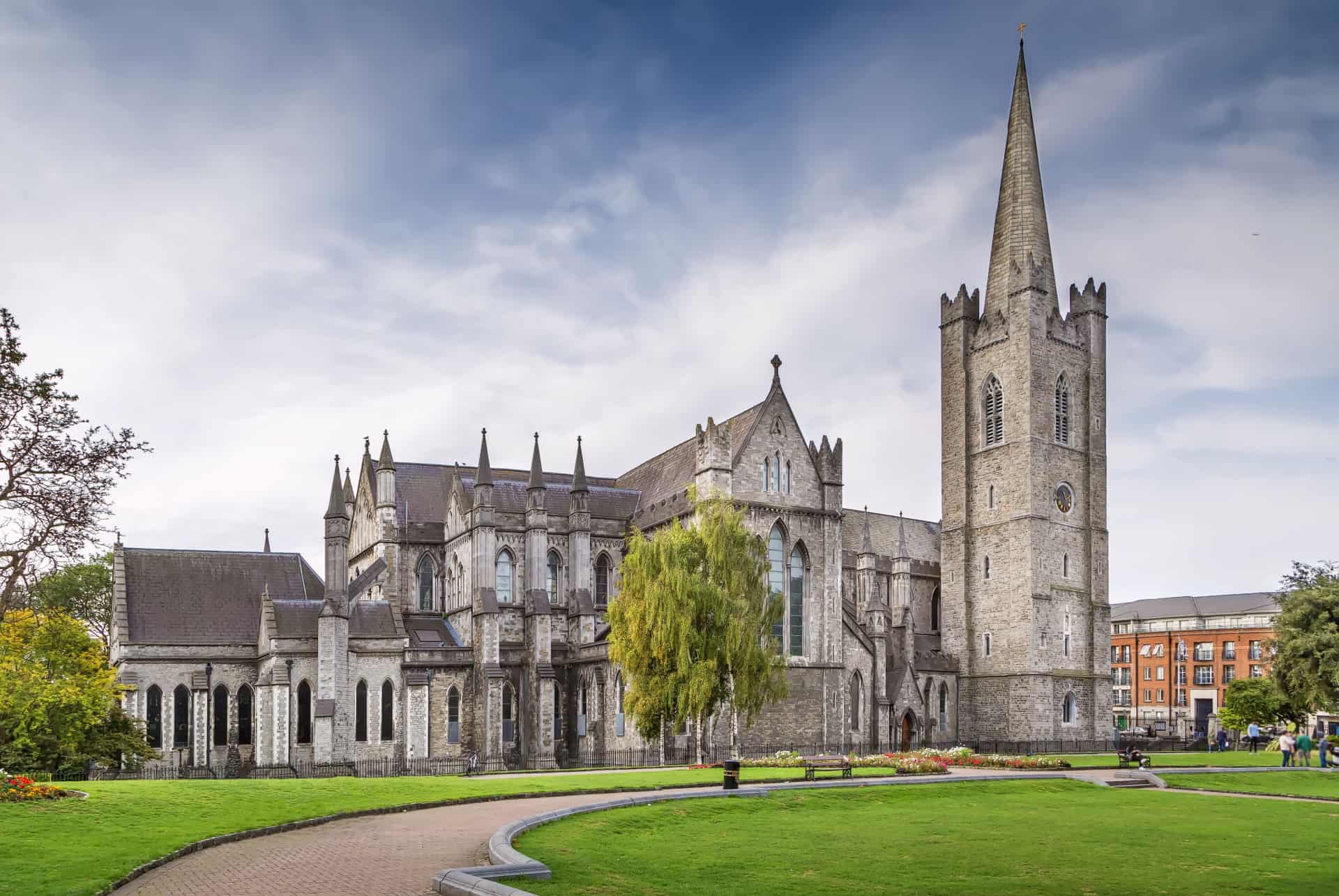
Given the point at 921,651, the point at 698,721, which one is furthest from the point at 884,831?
the point at 921,651

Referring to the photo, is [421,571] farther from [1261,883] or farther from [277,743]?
[1261,883]

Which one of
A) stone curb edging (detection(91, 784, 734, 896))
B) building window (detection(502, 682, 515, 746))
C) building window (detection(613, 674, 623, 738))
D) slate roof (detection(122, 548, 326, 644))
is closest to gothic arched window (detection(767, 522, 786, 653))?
building window (detection(613, 674, 623, 738))

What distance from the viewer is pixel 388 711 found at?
51.9 meters

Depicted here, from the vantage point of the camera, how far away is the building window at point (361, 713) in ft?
167

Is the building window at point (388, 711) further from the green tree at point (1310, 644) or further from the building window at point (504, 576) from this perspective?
the green tree at point (1310, 644)

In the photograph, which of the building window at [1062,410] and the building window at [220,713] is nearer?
the building window at [220,713]

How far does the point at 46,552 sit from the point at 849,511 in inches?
2283

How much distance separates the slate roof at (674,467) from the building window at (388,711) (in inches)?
651

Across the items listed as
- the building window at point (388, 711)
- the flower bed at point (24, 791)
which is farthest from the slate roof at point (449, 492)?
the flower bed at point (24, 791)

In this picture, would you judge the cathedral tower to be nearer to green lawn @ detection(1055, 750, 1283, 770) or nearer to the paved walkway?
green lawn @ detection(1055, 750, 1283, 770)

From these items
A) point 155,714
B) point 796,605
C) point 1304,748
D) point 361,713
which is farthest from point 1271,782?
point 155,714

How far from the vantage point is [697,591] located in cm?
4288

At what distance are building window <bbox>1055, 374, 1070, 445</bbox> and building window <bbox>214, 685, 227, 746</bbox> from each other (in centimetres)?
4645

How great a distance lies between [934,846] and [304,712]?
3672 cm
